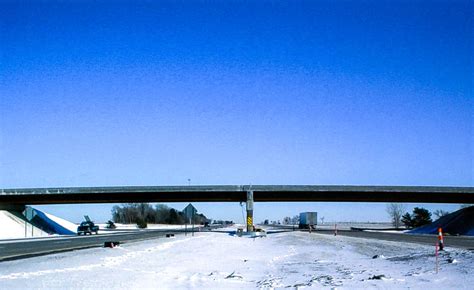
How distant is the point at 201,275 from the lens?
15.3m

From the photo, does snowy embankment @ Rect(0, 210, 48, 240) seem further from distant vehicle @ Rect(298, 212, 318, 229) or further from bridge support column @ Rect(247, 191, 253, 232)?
distant vehicle @ Rect(298, 212, 318, 229)

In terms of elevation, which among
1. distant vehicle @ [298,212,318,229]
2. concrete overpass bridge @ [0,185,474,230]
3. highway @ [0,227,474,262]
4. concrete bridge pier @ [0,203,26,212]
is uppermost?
concrete overpass bridge @ [0,185,474,230]

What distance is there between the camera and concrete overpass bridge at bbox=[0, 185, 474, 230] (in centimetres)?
7194

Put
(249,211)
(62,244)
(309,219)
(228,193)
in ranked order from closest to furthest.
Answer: (62,244) < (249,211) < (228,193) < (309,219)

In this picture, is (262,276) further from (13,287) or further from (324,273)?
(13,287)

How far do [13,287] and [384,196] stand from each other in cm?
7212

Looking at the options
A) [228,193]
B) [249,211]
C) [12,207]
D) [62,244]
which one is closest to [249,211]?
[249,211]

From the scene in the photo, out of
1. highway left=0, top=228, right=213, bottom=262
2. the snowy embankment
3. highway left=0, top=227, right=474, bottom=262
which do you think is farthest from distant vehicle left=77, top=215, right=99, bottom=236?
highway left=0, top=228, right=213, bottom=262

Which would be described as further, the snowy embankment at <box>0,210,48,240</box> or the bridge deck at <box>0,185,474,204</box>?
the bridge deck at <box>0,185,474,204</box>

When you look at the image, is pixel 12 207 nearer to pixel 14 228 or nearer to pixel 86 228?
pixel 14 228

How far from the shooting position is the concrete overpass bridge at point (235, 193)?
71.9 m

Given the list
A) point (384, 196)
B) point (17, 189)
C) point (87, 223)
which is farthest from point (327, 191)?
point (17, 189)

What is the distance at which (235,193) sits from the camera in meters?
77.1

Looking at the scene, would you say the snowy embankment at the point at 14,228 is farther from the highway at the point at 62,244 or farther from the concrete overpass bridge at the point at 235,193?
the highway at the point at 62,244
